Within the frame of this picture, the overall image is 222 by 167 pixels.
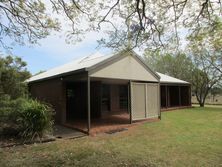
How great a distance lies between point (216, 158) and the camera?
240 inches

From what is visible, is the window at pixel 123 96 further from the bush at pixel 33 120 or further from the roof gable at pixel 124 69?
the bush at pixel 33 120

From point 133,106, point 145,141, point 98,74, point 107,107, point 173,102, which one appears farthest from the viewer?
point 173,102

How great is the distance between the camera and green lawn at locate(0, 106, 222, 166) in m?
5.69

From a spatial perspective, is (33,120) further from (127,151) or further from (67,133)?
(127,151)

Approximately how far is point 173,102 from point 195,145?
16.8 m

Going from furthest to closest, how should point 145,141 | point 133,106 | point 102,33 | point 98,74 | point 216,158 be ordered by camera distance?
1. point 133,106
2. point 98,74
3. point 145,141
4. point 102,33
5. point 216,158

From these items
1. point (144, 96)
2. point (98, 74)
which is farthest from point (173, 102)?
point (98, 74)

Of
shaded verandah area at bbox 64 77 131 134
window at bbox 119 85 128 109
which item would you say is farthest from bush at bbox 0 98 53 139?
window at bbox 119 85 128 109

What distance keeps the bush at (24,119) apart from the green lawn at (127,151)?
906mm

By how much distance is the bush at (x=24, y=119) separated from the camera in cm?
830

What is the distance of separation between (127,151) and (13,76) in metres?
6.29

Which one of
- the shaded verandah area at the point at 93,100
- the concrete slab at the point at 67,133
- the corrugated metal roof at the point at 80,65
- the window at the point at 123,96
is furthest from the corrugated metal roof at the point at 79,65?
the window at the point at 123,96

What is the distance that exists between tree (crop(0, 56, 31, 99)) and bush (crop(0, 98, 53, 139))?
815 mm

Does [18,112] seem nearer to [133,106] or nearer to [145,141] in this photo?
[145,141]
